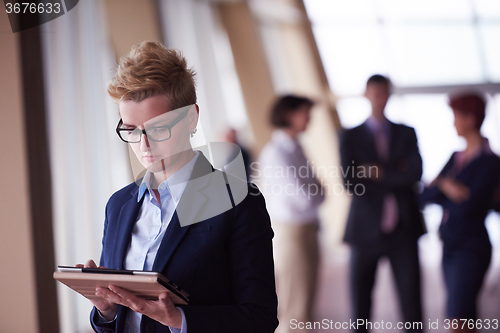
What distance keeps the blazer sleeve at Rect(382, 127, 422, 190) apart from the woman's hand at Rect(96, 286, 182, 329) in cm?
238

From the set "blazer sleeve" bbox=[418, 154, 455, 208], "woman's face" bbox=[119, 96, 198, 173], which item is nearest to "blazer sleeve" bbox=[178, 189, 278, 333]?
"woman's face" bbox=[119, 96, 198, 173]

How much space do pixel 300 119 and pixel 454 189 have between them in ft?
3.95

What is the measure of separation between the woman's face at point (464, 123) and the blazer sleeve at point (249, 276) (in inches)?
102

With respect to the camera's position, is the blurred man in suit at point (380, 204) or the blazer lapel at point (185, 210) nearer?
the blazer lapel at point (185, 210)

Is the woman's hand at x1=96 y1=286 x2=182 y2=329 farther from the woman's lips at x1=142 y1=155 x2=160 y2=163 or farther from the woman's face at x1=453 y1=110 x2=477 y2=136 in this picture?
the woman's face at x1=453 y1=110 x2=477 y2=136

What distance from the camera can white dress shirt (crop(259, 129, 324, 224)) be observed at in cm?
317

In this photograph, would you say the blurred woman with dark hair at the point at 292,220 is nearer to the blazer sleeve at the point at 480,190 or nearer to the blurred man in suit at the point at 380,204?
the blurred man in suit at the point at 380,204

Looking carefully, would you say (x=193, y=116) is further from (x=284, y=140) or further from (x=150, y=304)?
(x=284, y=140)

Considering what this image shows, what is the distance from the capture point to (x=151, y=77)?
41.6 inches

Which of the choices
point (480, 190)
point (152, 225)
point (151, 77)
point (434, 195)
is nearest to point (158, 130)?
point (151, 77)

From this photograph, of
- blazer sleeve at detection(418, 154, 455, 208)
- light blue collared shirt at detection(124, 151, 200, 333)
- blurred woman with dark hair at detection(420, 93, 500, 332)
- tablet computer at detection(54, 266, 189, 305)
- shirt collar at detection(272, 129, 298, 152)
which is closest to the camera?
tablet computer at detection(54, 266, 189, 305)

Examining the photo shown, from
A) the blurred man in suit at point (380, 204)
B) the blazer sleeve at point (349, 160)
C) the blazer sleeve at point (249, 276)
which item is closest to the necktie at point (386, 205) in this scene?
the blurred man in suit at point (380, 204)

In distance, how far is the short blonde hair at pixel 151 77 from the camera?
1056mm

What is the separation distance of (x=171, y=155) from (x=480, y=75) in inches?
120
